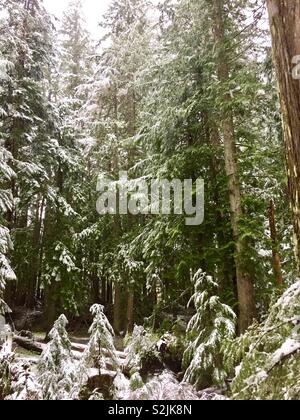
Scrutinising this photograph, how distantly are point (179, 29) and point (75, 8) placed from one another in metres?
16.8

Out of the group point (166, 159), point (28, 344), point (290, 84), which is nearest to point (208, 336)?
point (290, 84)

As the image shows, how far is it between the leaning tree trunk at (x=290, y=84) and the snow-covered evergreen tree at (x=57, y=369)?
466 centimetres

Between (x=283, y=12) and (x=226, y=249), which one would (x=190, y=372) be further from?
(x=283, y=12)

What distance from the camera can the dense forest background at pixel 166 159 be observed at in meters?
9.89

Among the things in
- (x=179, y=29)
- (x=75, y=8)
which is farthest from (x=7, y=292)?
(x=75, y=8)

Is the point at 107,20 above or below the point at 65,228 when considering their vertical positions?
above

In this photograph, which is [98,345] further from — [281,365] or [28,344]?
[28,344]

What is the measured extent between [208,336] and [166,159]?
6111mm

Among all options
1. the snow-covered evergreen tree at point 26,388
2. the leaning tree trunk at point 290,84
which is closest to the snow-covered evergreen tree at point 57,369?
the snow-covered evergreen tree at point 26,388

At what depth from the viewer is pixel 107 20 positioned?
59.2 ft

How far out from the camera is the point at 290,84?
379 centimetres

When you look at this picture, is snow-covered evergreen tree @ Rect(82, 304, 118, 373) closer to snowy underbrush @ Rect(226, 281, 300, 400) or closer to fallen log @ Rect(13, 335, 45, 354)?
snowy underbrush @ Rect(226, 281, 300, 400)

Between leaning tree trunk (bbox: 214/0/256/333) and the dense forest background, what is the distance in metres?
0.03

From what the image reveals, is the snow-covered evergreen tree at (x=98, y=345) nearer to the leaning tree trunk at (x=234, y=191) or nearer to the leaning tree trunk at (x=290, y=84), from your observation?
the leaning tree trunk at (x=234, y=191)
